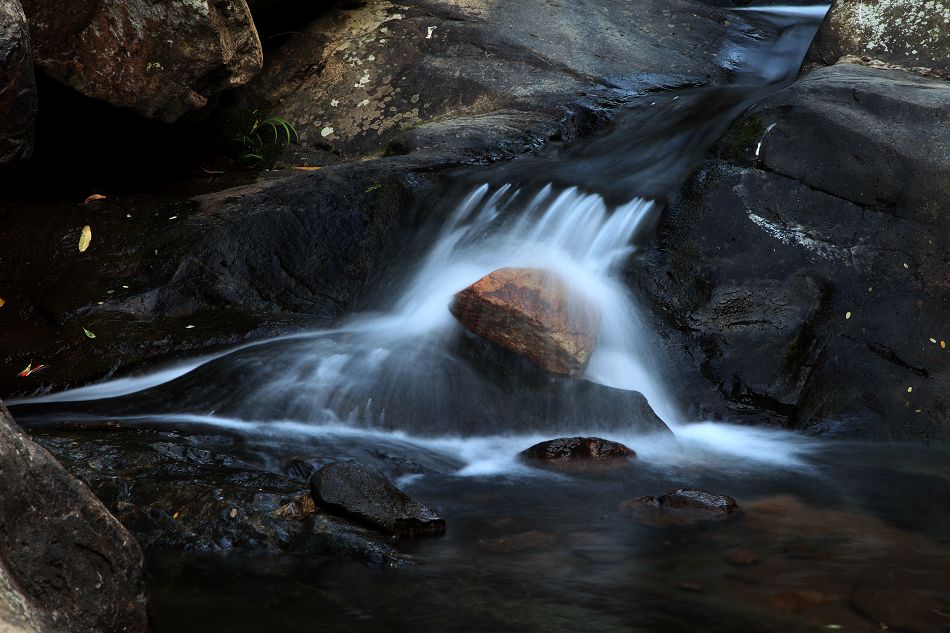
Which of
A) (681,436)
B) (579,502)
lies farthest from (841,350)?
(579,502)

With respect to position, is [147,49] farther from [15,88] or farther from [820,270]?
[820,270]

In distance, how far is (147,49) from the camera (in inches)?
270

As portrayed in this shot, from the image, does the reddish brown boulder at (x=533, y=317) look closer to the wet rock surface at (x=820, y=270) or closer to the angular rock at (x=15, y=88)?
the wet rock surface at (x=820, y=270)

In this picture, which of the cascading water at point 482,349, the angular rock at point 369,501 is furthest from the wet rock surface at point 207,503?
the cascading water at point 482,349

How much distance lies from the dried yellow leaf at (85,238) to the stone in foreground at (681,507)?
165 inches

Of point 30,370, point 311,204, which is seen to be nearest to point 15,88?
point 30,370

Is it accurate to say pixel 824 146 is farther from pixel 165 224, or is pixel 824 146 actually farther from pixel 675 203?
pixel 165 224

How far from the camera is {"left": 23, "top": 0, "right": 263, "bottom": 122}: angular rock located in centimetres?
655

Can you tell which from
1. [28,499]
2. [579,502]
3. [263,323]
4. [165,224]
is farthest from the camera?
[165,224]

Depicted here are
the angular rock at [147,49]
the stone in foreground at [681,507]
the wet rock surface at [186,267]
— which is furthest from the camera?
the angular rock at [147,49]

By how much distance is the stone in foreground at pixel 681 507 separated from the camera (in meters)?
3.91

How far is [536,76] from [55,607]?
733cm

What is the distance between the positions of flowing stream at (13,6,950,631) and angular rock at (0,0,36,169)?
1.50 metres

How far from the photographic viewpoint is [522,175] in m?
7.09
